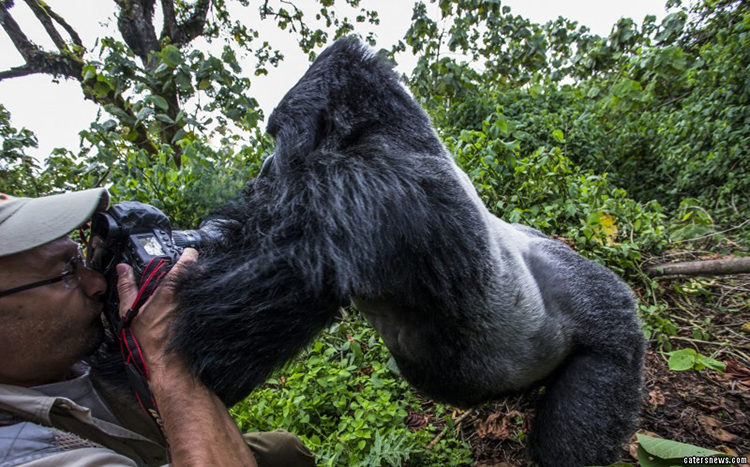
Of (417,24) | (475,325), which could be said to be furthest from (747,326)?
(417,24)

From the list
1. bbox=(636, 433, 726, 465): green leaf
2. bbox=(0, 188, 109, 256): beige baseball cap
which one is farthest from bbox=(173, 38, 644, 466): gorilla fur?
bbox=(0, 188, 109, 256): beige baseball cap

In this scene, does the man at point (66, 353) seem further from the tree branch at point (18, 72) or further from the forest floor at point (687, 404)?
the tree branch at point (18, 72)

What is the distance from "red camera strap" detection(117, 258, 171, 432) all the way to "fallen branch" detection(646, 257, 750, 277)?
8.41 ft

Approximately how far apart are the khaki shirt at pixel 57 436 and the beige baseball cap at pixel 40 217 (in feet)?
1.04

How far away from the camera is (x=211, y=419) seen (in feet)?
2.76

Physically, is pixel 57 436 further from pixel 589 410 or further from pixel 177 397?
pixel 589 410

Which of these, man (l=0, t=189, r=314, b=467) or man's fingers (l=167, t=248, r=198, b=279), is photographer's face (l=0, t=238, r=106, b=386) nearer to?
man (l=0, t=189, r=314, b=467)

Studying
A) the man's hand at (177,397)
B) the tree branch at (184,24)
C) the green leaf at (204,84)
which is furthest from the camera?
the tree branch at (184,24)

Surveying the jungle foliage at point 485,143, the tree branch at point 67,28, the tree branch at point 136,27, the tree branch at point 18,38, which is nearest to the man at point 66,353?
the jungle foliage at point 485,143

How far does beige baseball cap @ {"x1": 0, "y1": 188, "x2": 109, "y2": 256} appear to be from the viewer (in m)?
0.85

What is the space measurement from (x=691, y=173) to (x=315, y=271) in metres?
5.18

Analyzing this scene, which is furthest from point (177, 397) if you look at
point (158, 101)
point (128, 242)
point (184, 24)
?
point (184, 24)

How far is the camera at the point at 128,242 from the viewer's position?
912 millimetres

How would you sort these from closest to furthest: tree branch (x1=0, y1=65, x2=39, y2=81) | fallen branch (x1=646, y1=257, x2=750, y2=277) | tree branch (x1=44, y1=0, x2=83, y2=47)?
fallen branch (x1=646, y1=257, x2=750, y2=277), tree branch (x1=0, y1=65, x2=39, y2=81), tree branch (x1=44, y1=0, x2=83, y2=47)
